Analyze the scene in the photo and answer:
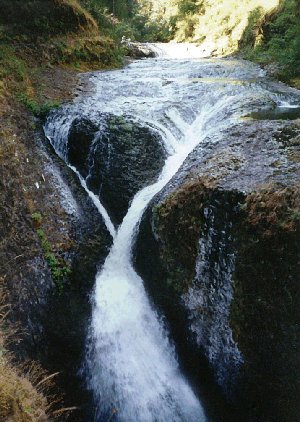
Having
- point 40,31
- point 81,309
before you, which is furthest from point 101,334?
point 40,31

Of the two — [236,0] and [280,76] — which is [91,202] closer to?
[280,76]

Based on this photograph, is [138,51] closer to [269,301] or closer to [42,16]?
[42,16]

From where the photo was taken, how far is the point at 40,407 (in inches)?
169

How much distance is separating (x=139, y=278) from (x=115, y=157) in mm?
2704

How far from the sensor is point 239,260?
473 centimetres

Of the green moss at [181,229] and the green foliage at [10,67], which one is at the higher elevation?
the green foliage at [10,67]

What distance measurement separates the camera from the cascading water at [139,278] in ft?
18.3

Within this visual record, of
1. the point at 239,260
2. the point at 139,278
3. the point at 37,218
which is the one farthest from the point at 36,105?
the point at 239,260

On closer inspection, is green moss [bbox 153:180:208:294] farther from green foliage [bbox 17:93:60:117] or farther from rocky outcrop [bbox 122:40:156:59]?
rocky outcrop [bbox 122:40:156:59]

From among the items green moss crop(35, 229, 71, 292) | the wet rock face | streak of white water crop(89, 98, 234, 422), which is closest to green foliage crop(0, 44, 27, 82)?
the wet rock face

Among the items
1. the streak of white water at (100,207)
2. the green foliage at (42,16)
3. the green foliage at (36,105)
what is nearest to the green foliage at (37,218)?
the streak of white water at (100,207)

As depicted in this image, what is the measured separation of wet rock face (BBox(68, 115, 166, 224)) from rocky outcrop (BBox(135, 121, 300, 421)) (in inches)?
50.7

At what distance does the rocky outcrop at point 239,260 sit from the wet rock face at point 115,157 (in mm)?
1288

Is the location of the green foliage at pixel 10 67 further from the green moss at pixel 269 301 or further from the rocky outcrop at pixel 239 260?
the green moss at pixel 269 301
